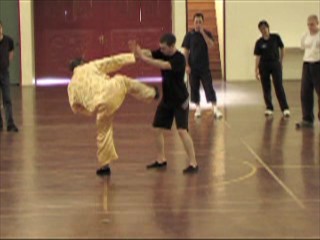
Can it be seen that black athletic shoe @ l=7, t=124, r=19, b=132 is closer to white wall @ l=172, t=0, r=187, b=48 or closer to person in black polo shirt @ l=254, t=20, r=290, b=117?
person in black polo shirt @ l=254, t=20, r=290, b=117

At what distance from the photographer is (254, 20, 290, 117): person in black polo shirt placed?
15.0 metres

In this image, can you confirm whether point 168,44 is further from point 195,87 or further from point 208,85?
point 195,87

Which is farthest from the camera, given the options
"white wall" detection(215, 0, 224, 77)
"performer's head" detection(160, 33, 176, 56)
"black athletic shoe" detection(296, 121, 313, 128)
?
"white wall" detection(215, 0, 224, 77)

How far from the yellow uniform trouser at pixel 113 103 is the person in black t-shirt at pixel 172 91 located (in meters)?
0.36

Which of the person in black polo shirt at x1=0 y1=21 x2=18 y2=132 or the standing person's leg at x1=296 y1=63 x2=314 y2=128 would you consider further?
the standing person's leg at x1=296 y1=63 x2=314 y2=128

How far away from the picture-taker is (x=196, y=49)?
14.6m

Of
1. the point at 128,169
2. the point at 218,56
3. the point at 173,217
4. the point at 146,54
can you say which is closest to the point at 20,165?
the point at 128,169

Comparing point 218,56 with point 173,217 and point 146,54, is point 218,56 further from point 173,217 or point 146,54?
point 173,217

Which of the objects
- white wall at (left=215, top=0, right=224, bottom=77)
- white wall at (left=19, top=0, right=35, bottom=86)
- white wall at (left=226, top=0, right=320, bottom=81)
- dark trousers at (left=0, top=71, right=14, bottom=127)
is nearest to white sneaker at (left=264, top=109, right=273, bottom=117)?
dark trousers at (left=0, top=71, right=14, bottom=127)

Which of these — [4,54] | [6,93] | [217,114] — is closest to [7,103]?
[6,93]

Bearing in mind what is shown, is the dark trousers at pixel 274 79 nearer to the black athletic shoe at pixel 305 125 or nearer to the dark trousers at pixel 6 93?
the black athletic shoe at pixel 305 125

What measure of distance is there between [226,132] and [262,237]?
6449 mm

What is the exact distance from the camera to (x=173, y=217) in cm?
770

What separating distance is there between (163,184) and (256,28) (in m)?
15.5
